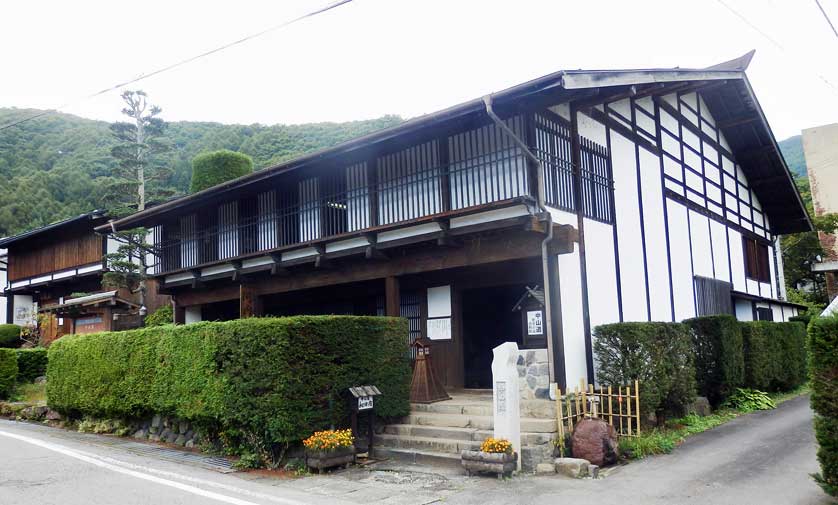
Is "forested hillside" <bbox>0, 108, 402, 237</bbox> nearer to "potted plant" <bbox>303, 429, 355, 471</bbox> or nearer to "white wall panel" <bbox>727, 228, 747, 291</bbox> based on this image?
"white wall panel" <bbox>727, 228, 747, 291</bbox>

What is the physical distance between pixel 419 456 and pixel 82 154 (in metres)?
55.7

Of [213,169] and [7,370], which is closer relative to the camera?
[7,370]

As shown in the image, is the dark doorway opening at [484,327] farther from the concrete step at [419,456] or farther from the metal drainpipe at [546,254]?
the concrete step at [419,456]

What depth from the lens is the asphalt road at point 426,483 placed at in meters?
7.77

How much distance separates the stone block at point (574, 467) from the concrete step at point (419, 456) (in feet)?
4.87

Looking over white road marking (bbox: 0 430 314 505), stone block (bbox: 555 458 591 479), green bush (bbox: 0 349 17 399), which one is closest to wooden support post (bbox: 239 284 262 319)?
white road marking (bbox: 0 430 314 505)

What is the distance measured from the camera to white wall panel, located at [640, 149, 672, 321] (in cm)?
1469

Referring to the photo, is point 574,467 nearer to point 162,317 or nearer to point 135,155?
point 162,317

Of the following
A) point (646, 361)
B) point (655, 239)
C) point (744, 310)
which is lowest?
point (646, 361)

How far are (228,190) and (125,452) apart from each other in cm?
675

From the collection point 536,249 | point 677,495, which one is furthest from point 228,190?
point 677,495

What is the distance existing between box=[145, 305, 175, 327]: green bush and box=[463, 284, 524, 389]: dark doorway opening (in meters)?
11.5

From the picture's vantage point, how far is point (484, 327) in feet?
47.8

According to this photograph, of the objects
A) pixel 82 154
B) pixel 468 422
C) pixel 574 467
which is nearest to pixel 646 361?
pixel 574 467
